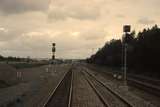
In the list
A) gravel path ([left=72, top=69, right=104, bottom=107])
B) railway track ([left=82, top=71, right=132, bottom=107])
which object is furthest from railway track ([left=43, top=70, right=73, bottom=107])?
railway track ([left=82, top=71, right=132, bottom=107])

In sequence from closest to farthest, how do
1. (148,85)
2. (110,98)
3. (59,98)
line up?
(59,98)
(110,98)
(148,85)

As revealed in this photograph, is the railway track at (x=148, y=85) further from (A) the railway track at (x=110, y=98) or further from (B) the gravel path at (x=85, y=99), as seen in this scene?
(B) the gravel path at (x=85, y=99)

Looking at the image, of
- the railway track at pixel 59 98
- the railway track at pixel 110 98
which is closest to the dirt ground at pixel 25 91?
the railway track at pixel 59 98

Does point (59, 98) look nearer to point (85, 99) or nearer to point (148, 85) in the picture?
point (85, 99)

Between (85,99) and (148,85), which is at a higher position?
(148,85)

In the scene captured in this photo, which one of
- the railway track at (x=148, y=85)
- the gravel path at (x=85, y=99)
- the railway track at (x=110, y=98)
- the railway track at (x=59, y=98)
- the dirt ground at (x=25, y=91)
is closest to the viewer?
the railway track at (x=59, y=98)

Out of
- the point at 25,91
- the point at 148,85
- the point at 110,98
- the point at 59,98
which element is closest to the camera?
the point at 59,98

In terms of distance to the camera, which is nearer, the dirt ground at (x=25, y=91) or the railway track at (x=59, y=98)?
the railway track at (x=59, y=98)

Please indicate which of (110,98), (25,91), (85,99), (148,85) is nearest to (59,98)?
(85,99)

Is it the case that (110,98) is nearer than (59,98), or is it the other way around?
(59,98)

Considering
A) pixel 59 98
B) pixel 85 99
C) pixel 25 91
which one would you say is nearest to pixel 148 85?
pixel 25 91

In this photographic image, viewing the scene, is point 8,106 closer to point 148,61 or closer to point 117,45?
point 148,61

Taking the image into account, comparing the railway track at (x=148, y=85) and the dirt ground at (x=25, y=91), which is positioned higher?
the railway track at (x=148, y=85)

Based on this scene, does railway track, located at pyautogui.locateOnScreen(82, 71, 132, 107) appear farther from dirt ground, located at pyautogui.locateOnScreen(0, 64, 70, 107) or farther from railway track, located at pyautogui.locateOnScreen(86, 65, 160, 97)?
dirt ground, located at pyautogui.locateOnScreen(0, 64, 70, 107)
